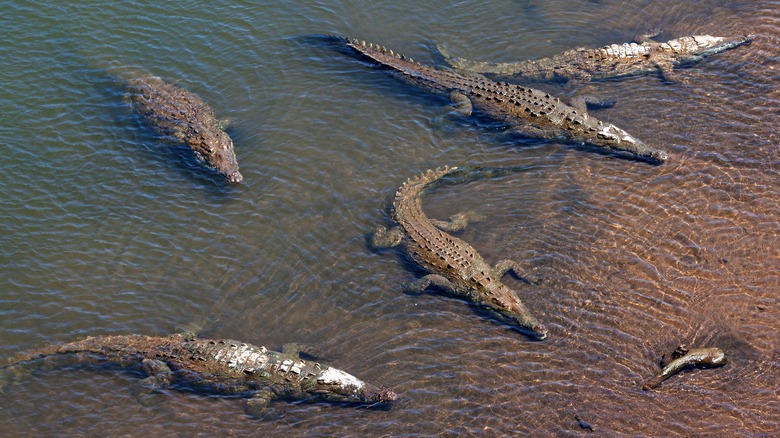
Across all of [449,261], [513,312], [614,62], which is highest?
[614,62]

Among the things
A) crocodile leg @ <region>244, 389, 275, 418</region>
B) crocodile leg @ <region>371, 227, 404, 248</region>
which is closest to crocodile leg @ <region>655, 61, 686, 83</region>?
crocodile leg @ <region>371, 227, 404, 248</region>

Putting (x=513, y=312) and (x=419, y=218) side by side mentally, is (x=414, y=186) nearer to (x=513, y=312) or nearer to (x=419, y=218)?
(x=419, y=218)

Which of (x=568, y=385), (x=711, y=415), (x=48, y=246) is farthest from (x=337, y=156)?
(x=711, y=415)

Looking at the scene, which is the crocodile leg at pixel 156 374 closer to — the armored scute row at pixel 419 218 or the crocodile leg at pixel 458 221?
the armored scute row at pixel 419 218

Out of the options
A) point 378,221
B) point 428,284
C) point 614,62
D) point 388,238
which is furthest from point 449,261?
point 614,62

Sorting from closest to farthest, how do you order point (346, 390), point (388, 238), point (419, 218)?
point (346, 390)
point (388, 238)
point (419, 218)

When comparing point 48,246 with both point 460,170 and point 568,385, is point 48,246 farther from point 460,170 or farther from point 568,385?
point 568,385
